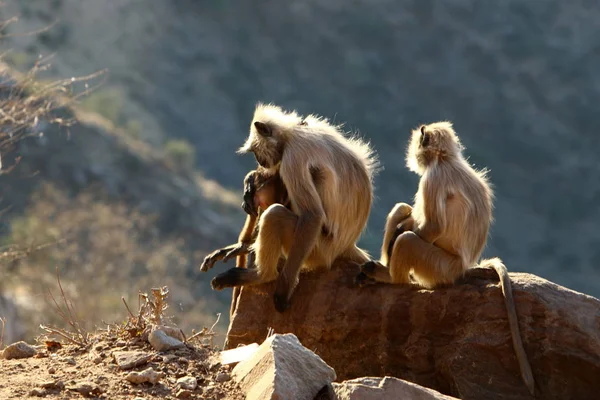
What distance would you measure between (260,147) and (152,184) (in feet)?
92.2

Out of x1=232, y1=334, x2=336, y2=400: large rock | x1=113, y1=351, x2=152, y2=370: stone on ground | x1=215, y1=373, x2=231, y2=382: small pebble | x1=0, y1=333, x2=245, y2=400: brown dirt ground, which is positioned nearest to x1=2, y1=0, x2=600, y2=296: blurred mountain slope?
x1=0, y1=333, x2=245, y2=400: brown dirt ground

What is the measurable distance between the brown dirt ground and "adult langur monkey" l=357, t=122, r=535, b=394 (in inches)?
55.2

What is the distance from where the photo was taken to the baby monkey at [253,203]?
5996 mm

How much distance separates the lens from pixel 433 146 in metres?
A: 5.92

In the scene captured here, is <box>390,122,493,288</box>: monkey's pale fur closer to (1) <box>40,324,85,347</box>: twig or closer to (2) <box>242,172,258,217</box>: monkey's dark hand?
(2) <box>242,172,258,217</box>: monkey's dark hand

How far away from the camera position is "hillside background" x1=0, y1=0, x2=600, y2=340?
34.4 metres

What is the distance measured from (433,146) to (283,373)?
94.1 inches

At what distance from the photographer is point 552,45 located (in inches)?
1714

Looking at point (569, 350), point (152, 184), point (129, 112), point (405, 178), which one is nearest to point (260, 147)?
point (569, 350)

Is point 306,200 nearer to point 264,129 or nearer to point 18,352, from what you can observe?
point 264,129

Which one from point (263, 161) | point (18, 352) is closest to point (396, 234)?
point (263, 161)

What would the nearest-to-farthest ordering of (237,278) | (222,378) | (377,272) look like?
(222,378) → (377,272) → (237,278)

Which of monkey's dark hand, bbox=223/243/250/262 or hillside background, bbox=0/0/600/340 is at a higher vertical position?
hillside background, bbox=0/0/600/340

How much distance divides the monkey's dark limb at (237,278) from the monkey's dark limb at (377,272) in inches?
26.8
